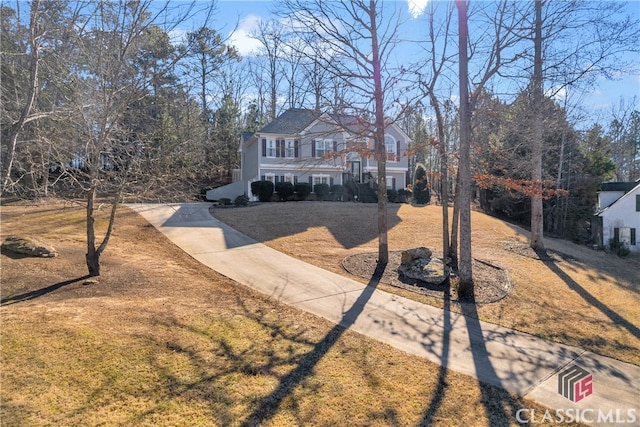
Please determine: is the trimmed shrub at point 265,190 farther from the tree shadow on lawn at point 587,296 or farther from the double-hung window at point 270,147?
the tree shadow on lawn at point 587,296

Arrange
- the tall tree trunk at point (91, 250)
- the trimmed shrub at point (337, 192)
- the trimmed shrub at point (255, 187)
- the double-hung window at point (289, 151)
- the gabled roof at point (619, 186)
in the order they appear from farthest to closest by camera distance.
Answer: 1. the trimmed shrub at point (337, 192)
2. the double-hung window at point (289, 151)
3. the trimmed shrub at point (255, 187)
4. the gabled roof at point (619, 186)
5. the tall tree trunk at point (91, 250)

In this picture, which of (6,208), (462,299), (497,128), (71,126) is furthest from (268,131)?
(462,299)

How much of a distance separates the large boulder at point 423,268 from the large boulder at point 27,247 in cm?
890

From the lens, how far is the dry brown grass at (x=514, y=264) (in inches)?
289

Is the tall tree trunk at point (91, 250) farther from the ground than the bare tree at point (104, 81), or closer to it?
closer to it

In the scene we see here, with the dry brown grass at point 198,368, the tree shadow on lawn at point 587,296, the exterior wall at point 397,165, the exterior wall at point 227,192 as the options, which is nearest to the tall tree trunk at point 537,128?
the tree shadow on lawn at point 587,296

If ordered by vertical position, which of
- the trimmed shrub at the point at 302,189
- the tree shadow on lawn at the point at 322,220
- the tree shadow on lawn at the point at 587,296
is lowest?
the tree shadow on lawn at the point at 587,296

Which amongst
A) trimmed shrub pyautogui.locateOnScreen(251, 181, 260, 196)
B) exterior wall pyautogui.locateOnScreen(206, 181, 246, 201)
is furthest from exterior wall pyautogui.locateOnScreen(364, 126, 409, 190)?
exterior wall pyautogui.locateOnScreen(206, 181, 246, 201)

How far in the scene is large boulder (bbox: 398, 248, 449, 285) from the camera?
30.6 feet

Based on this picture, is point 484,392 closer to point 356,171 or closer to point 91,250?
point 91,250

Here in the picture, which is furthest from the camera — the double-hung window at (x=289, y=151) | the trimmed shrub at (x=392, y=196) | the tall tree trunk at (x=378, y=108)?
the trimmed shrub at (x=392, y=196)

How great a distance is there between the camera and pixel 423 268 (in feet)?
31.8

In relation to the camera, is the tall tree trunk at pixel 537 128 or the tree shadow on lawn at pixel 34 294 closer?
the tree shadow on lawn at pixel 34 294

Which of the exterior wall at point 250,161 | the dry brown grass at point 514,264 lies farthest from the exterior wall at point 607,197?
the exterior wall at point 250,161
